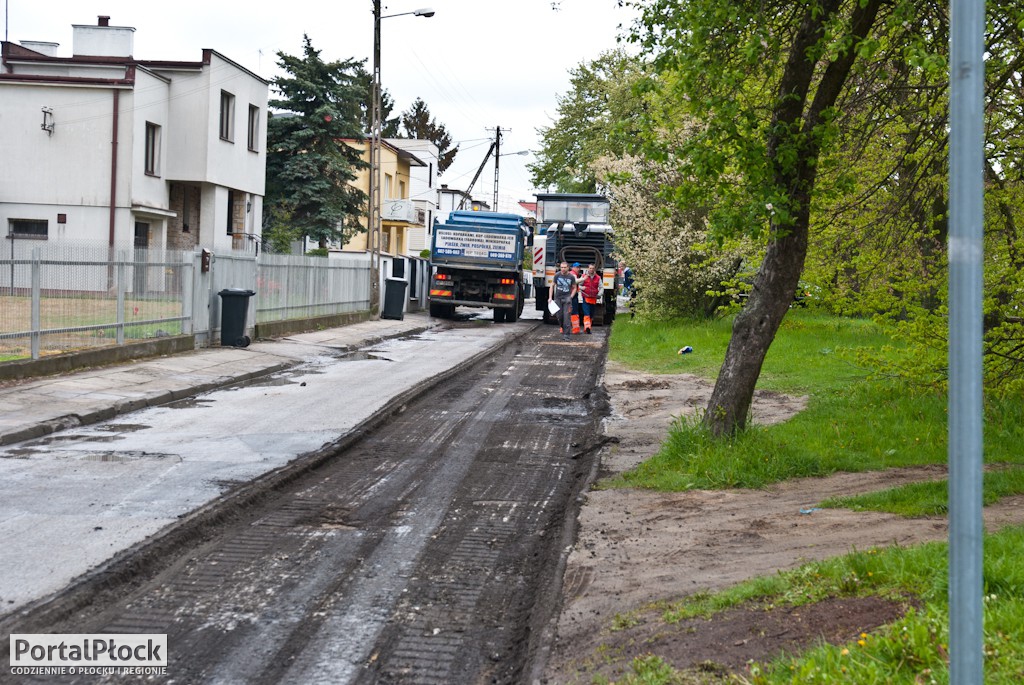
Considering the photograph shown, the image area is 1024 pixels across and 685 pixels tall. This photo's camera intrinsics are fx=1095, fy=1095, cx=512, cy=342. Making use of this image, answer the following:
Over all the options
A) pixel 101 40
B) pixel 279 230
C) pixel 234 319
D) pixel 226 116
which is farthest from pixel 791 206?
pixel 279 230

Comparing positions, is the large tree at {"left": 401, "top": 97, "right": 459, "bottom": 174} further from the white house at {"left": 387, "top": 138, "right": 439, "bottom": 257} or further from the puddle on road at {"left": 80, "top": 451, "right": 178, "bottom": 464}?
the puddle on road at {"left": 80, "top": 451, "right": 178, "bottom": 464}

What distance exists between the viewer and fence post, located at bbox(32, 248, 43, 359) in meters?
15.4

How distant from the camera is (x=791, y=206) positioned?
970 centimetres

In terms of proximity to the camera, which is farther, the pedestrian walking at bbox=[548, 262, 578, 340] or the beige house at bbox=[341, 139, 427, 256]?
the beige house at bbox=[341, 139, 427, 256]

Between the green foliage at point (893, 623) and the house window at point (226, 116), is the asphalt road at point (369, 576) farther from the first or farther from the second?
the house window at point (226, 116)

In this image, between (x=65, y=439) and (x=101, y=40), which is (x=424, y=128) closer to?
(x=101, y=40)

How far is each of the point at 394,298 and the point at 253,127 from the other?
8.72 m

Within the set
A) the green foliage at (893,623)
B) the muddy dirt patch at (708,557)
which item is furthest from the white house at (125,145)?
the green foliage at (893,623)

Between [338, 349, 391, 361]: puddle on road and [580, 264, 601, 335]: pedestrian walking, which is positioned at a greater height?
[580, 264, 601, 335]: pedestrian walking

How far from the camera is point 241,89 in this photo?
1404 inches

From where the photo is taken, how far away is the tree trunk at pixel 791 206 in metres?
9.66

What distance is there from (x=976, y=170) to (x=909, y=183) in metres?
9.97

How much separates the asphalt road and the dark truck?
23.0 m

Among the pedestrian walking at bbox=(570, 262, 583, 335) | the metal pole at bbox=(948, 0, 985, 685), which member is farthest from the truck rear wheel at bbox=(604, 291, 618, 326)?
the metal pole at bbox=(948, 0, 985, 685)
